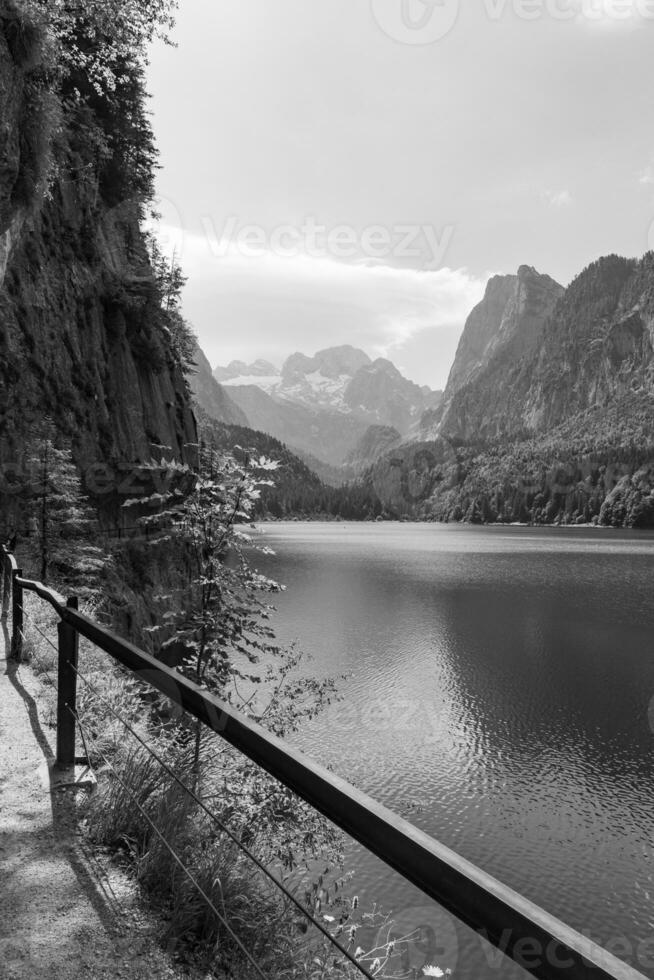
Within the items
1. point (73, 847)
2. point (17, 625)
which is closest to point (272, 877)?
point (73, 847)

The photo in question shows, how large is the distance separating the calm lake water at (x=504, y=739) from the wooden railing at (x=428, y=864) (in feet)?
37.3

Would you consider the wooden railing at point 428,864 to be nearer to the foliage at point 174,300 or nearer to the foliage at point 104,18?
the foliage at point 104,18

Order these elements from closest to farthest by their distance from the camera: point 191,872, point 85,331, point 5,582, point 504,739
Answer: point 191,872 → point 5,582 → point 504,739 → point 85,331

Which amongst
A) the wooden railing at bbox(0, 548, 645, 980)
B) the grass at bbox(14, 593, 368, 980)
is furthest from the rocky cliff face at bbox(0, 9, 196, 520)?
the wooden railing at bbox(0, 548, 645, 980)

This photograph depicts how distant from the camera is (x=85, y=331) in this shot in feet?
106

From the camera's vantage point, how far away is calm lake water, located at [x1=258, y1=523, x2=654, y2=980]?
1437 cm

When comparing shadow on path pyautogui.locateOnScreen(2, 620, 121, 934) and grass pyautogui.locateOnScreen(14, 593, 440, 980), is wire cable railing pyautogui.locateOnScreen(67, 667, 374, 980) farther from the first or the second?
shadow on path pyautogui.locateOnScreen(2, 620, 121, 934)

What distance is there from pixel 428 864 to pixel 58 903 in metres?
3.13

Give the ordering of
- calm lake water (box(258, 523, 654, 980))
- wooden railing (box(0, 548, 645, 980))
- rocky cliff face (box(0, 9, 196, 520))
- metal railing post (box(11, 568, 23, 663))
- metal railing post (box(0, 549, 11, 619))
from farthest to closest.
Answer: rocky cliff face (box(0, 9, 196, 520))
calm lake water (box(258, 523, 654, 980))
metal railing post (box(0, 549, 11, 619))
metal railing post (box(11, 568, 23, 663))
wooden railing (box(0, 548, 645, 980))

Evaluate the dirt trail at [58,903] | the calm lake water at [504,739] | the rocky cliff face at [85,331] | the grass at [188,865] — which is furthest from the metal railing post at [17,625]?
the rocky cliff face at [85,331]

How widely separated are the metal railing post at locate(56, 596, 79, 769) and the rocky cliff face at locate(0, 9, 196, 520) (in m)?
16.4

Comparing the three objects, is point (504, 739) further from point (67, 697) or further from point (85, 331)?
point (85, 331)

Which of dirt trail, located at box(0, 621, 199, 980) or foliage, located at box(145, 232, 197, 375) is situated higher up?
foliage, located at box(145, 232, 197, 375)

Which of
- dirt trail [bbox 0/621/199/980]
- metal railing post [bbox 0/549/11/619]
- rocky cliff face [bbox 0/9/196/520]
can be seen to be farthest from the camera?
rocky cliff face [bbox 0/9/196/520]
